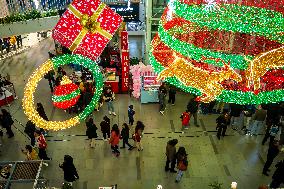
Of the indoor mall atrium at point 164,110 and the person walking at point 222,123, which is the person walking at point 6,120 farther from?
the person walking at point 222,123

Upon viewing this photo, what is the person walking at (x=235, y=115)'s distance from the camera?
12562mm

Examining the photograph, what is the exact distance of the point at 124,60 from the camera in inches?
580

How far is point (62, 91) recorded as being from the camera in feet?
37.0

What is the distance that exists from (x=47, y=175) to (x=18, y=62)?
33.3 feet

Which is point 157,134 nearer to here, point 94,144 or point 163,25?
point 94,144

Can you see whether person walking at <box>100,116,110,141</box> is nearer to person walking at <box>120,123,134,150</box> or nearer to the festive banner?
person walking at <box>120,123,134,150</box>

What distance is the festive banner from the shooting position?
14.2 m

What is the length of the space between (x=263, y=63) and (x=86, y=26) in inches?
239

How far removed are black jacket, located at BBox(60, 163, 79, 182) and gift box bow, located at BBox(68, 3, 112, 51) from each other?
4.14 metres

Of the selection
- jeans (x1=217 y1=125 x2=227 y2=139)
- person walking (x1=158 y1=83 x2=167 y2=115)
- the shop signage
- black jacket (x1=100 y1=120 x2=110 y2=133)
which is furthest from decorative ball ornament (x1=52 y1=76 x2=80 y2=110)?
the shop signage

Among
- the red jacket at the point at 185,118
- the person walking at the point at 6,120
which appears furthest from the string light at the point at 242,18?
the person walking at the point at 6,120

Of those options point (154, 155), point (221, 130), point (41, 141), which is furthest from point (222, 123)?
point (41, 141)

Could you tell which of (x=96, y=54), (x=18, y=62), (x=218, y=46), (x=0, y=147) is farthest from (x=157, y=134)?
(x=18, y=62)

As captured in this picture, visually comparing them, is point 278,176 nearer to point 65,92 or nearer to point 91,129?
point 91,129
